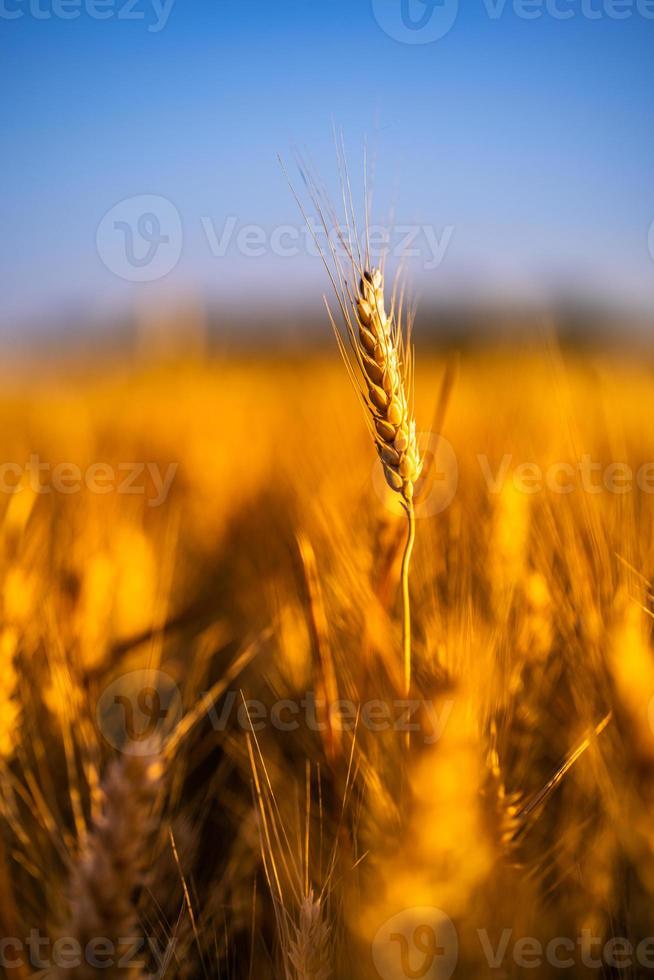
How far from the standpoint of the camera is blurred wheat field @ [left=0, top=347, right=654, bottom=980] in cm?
62

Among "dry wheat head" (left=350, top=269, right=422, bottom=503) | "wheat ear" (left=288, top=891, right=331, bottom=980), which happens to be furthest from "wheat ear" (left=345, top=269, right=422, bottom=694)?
"wheat ear" (left=288, top=891, right=331, bottom=980)

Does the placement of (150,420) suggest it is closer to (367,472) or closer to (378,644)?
(367,472)

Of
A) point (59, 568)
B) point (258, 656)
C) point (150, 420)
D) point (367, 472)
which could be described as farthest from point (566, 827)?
point (150, 420)

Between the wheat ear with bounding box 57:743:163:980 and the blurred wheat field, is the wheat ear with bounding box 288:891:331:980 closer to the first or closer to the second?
the blurred wheat field

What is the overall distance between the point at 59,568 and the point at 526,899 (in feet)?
2.61

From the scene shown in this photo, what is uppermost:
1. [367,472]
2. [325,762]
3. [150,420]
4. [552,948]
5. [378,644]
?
[150,420]

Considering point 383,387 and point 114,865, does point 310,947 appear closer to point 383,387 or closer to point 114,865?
point 114,865

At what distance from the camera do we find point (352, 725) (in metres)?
0.86

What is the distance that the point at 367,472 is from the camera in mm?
1271

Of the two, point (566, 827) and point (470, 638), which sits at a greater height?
point (470, 638)

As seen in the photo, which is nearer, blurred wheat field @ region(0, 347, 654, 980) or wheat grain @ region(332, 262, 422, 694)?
blurred wheat field @ region(0, 347, 654, 980)

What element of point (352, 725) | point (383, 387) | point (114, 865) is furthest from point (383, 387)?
point (114, 865)

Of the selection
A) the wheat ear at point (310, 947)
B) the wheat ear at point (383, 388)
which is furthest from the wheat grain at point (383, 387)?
the wheat ear at point (310, 947)

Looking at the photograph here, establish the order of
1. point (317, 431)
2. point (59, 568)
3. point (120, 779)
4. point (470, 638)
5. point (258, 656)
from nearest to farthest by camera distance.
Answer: point (120, 779)
point (470, 638)
point (59, 568)
point (258, 656)
point (317, 431)
